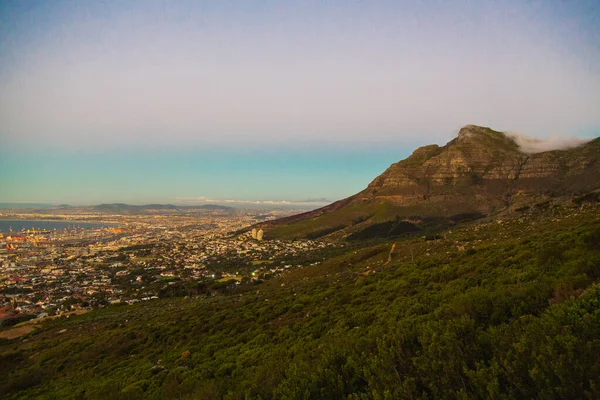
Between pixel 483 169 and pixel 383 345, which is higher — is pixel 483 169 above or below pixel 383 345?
above

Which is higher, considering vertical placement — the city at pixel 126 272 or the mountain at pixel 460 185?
the mountain at pixel 460 185

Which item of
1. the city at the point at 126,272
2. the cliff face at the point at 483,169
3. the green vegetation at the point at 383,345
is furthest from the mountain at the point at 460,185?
the green vegetation at the point at 383,345

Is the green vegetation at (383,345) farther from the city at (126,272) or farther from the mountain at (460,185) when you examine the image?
the mountain at (460,185)

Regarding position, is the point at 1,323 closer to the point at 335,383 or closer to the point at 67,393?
the point at 67,393

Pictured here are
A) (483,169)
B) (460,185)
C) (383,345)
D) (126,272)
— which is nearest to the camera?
(383,345)

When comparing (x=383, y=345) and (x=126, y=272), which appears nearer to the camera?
(x=383, y=345)

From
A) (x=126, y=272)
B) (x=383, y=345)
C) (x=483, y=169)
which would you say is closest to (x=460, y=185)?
(x=483, y=169)

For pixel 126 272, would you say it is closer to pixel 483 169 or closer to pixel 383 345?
pixel 383 345
